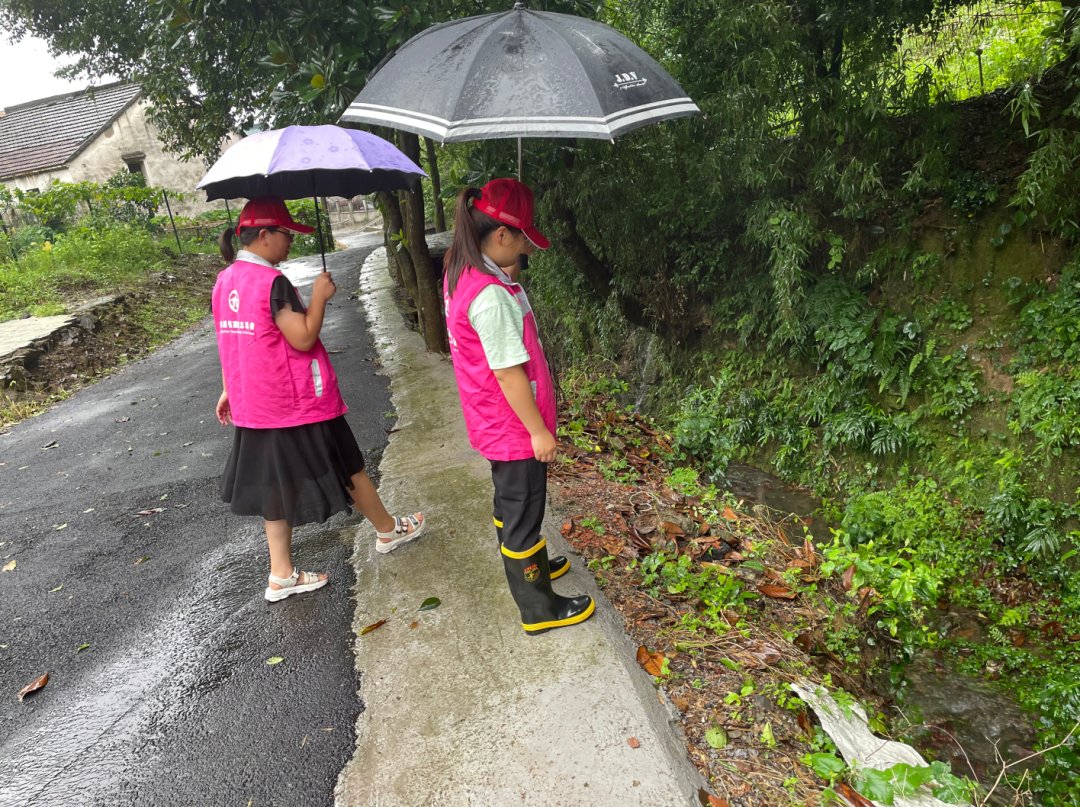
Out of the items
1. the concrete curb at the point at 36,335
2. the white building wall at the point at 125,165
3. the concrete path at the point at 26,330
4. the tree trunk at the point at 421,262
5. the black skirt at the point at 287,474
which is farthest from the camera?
the white building wall at the point at 125,165

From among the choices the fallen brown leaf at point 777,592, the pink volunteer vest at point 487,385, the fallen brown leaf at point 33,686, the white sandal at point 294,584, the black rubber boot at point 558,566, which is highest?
the pink volunteer vest at point 487,385

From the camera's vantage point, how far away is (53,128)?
25578mm

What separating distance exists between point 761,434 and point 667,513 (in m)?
2.47

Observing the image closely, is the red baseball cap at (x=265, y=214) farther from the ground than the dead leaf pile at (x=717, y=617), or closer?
farther from the ground

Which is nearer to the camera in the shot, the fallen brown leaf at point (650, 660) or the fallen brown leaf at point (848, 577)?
the fallen brown leaf at point (650, 660)

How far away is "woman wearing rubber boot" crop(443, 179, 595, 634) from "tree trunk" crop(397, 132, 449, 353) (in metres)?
4.56

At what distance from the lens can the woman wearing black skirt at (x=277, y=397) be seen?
2.96 metres

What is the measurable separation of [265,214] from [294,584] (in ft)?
6.09

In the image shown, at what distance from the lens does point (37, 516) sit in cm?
495

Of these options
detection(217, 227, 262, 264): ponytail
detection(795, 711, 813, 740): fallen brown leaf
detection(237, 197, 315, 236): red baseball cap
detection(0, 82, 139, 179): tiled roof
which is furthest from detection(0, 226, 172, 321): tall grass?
detection(795, 711, 813, 740): fallen brown leaf

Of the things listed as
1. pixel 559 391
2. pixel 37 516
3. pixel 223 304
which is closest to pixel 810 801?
pixel 223 304

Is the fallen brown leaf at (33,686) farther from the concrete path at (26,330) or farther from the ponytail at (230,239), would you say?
the concrete path at (26,330)

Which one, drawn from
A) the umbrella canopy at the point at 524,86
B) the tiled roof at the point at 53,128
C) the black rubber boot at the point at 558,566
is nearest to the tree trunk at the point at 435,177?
the umbrella canopy at the point at 524,86

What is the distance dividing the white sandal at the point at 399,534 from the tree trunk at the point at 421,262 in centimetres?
407
